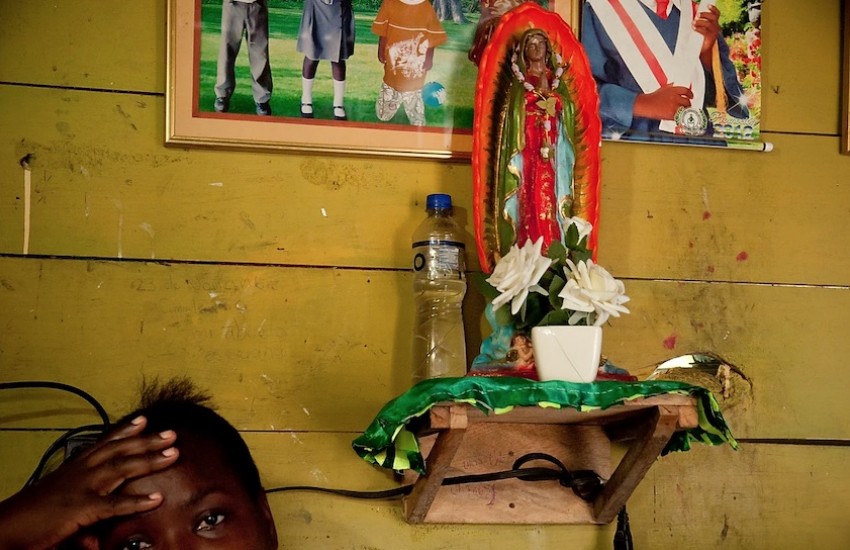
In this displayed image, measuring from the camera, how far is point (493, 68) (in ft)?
4.02

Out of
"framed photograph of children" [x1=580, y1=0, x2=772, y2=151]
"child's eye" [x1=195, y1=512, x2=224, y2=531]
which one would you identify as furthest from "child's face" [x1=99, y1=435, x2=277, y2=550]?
"framed photograph of children" [x1=580, y1=0, x2=772, y2=151]

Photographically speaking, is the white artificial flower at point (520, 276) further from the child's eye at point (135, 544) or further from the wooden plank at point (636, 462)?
the child's eye at point (135, 544)

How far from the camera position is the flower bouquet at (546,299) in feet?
3.34

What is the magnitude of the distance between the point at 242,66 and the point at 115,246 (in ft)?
0.96

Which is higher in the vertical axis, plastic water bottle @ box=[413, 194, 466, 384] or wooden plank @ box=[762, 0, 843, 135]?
wooden plank @ box=[762, 0, 843, 135]

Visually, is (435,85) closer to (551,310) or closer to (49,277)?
(551,310)

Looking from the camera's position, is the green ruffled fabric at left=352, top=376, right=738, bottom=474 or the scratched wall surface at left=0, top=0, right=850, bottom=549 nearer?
the green ruffled fabric at left=352, top=376, right=738, bottom=474

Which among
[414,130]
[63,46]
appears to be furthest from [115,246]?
[414,130]

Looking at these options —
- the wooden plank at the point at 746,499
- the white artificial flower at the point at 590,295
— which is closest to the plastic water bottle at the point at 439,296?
the white artificial flower at the point at 590,295

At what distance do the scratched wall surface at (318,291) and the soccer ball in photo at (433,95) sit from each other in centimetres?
9

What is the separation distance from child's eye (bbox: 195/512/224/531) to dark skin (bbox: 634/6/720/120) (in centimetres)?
79

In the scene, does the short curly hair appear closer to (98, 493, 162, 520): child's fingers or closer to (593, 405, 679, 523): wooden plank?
(98, 493, 162, 520): child's fingers

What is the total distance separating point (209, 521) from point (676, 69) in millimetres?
890

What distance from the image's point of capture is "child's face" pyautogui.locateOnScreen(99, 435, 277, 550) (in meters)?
0.94
